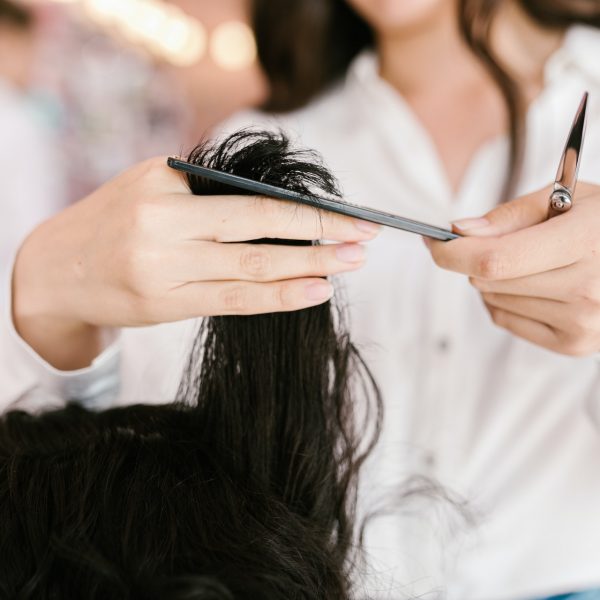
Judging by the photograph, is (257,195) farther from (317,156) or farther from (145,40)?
(145,40)

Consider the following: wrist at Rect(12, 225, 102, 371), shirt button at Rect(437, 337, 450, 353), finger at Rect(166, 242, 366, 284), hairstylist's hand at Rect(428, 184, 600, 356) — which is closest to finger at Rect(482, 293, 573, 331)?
hairstylist's hand at Rect(428, 184, 600, 356)

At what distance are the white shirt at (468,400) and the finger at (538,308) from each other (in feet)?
0.91

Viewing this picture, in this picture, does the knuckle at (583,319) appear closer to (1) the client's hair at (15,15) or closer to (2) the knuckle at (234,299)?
(2) the knuckle at (234,299)

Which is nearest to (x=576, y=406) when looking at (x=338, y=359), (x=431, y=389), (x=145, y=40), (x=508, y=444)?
(x=508, y=444)

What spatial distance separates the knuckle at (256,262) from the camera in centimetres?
52

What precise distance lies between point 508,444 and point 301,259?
597 millimetres

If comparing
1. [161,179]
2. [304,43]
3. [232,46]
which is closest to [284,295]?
[161,179]

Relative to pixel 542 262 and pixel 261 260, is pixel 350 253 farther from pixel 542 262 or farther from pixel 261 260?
pixel 542 262

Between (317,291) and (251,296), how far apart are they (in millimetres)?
62

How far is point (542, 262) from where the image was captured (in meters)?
0.54

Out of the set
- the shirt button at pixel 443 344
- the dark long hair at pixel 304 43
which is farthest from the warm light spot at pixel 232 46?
the shirt button at pixel 443 344

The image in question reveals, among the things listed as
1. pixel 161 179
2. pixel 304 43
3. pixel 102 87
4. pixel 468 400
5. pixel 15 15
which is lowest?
pixel 468 400

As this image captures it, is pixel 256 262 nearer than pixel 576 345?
Yes

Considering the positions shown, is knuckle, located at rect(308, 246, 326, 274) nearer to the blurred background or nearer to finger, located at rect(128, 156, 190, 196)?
finger, located at rect(128, 156, 190, 196)
